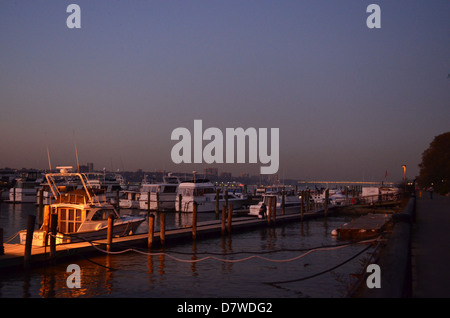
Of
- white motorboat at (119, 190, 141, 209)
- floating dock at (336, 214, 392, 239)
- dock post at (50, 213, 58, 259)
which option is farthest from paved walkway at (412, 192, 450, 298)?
white motorboat at (119, 190, 141, 209)

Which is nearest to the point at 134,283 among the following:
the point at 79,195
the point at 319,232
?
the point at 79,195

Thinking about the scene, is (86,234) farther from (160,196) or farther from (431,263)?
(160,196)

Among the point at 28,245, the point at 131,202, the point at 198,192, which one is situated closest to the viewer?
the point at 28,245

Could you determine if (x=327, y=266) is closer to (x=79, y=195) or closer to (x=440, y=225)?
(x=440, y=225)

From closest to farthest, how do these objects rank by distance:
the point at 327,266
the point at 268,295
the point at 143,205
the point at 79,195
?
1. the point at 268,295
2. the point at 327,266
3. the point at 79,195
4. the point at 143,205

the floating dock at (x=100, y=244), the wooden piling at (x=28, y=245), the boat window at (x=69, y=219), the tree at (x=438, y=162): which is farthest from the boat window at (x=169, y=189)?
the tree at (x=438, y=162)

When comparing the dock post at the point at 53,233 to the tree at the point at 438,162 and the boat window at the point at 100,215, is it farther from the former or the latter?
the tree at the point at 438,162

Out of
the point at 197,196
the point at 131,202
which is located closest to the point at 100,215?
the point at 197,196

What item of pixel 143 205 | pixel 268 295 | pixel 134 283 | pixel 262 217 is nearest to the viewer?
pixel 268 295

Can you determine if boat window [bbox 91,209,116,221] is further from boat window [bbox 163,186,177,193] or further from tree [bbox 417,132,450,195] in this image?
tree [bbox 417,132,450,195]

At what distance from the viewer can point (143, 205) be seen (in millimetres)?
60594
